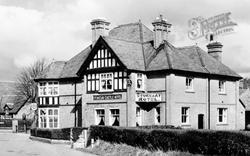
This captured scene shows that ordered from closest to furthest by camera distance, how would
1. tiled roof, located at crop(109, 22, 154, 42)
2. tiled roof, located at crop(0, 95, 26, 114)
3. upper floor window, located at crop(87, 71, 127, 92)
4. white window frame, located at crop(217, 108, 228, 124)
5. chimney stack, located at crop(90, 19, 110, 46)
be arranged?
1. upper floor window, located at crop(87, 71, 127, 92)
2. white window frame, located at crop(217, 108, 228, 124)
3. chimney stack, located at crop(90, 19, 110, 46)
4. tiled roof, located at crop(109, 22, 154, 42)
5. tiled roof, located at crop(0, 95, 26, 114)

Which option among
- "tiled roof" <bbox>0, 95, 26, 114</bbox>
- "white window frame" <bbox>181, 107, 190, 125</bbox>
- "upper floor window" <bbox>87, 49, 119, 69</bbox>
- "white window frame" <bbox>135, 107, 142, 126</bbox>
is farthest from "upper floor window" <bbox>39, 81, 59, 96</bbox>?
"tiled roof" <bbox>0, 95, 26, 114</bbox>

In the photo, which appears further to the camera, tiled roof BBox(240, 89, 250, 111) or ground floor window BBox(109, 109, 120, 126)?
tiled roof BBox(240, 89, 250, 111)

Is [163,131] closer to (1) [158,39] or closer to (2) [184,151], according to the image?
(2) [184,151]

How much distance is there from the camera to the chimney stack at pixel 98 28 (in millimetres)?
43719

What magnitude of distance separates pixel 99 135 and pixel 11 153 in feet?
22.0

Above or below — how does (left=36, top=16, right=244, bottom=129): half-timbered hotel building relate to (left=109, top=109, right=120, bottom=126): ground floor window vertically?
above

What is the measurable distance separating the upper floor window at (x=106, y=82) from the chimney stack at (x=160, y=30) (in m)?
5.64

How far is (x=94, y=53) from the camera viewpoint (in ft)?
134

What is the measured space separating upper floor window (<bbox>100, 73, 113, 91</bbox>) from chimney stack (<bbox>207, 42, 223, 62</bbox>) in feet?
46.1

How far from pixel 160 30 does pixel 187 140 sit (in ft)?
63.9

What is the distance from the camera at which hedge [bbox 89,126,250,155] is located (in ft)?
67.7

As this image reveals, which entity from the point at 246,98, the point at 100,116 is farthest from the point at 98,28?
the point at 246,98

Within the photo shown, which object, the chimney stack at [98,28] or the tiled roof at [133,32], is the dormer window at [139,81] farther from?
the chimney stack at [98,28]

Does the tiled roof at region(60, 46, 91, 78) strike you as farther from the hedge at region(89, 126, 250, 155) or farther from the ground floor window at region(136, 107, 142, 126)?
the hedge at region(89, 126, 250, 155)
